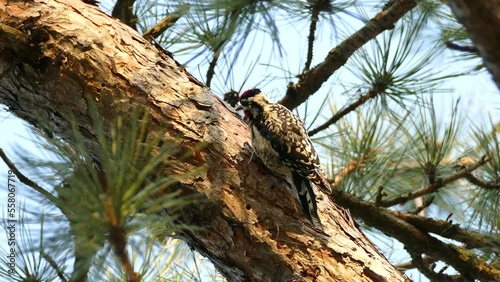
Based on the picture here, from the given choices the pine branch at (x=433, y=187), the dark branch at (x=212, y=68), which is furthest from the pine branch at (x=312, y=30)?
the pine branch at (x=433, y=187)

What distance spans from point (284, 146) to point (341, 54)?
0.57m

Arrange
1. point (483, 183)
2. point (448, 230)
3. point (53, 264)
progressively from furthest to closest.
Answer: point (483, 183)
point (448, 230)
point (53, 264)

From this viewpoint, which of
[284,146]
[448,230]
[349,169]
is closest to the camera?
[284,146]

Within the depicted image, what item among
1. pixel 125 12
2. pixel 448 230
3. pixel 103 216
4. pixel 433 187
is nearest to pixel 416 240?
→ pixel 448 230

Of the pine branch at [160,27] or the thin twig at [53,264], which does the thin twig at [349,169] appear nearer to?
the pine branch at [160,27]

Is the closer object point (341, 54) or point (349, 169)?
point (341, 54)

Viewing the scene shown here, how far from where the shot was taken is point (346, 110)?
2.52m

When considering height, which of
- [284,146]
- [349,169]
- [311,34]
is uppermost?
[311,34]

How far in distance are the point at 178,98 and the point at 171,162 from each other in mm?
196

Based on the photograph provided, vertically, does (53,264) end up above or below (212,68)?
below

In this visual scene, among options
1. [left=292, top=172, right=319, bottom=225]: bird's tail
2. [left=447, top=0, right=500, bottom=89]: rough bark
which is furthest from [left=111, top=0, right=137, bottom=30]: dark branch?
[left=447, top=0, right=500, bottom=89]: rough bark

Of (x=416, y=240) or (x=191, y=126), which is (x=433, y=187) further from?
(x=191, y=126)

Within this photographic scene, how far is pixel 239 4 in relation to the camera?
2.15m

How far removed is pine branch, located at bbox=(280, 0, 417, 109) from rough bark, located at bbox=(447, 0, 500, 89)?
1556 mm
